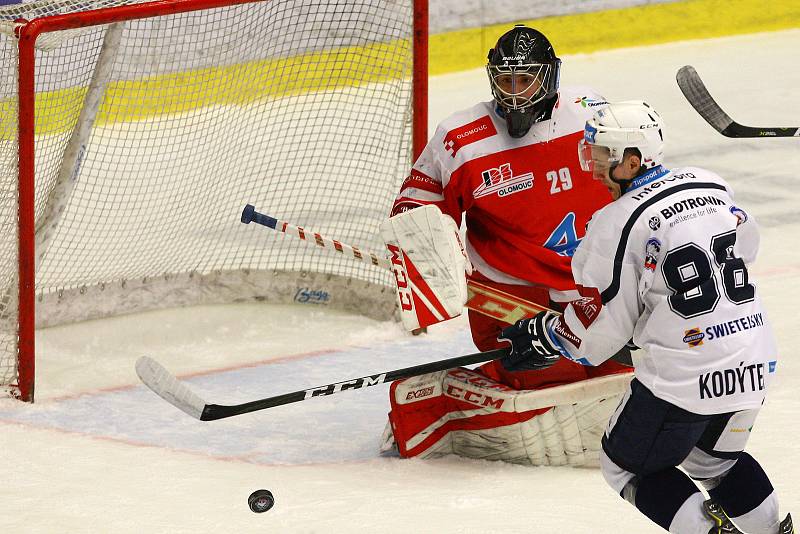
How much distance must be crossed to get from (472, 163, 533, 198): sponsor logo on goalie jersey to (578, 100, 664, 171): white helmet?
3.00 feet

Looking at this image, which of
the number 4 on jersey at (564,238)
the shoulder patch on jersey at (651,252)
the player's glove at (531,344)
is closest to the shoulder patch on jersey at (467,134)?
the number 4 on jersey at (564,238)

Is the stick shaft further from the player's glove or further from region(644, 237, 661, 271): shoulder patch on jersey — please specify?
region(644, 237, 661, 271): shoulder patch on jersey

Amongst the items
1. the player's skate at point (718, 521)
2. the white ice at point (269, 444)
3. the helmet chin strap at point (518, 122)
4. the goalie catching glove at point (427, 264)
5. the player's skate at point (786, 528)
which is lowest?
the white ice at point (269, 444)

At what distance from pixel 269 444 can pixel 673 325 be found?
150cm

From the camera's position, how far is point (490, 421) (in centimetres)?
389

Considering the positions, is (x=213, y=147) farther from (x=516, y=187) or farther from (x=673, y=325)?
(x=673, y=325)

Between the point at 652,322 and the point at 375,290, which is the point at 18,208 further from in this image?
the point at 652,322

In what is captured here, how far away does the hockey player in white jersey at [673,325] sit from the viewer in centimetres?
294

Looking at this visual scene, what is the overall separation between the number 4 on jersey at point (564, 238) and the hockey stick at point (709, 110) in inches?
35.9

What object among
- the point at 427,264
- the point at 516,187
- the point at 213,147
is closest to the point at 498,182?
the point at 516,187

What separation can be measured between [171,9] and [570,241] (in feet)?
4.45

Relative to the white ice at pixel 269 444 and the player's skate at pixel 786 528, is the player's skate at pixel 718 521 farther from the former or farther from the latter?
the white ice at pixel 269 444

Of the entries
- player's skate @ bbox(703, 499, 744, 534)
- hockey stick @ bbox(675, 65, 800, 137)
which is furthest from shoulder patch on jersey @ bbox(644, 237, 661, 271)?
hockey stick @ bbox(675, 65, 800, 137)

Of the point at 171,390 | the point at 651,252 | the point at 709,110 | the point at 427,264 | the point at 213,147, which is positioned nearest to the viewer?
the point at 651,252
